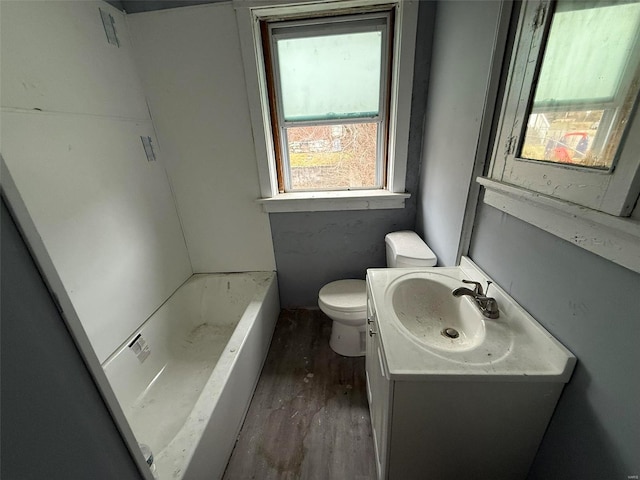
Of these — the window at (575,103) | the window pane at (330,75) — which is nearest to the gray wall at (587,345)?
the window at (575,103)

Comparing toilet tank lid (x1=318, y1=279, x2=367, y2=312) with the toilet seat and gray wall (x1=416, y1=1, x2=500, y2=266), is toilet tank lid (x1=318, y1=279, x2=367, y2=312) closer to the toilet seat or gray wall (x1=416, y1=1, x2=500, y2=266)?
the toilet seat

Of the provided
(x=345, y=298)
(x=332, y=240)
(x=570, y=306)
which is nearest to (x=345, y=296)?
(x=345, y=298)

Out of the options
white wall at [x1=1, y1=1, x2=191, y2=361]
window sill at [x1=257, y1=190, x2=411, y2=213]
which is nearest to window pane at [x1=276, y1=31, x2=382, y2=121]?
window sill at [x1=257, y1=190, x2=411, y2=213]

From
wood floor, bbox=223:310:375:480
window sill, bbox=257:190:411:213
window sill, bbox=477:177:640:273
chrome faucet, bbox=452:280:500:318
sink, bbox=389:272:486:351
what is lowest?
wood floor, bbox=223:310:375:480

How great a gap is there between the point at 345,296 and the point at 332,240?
46 cm

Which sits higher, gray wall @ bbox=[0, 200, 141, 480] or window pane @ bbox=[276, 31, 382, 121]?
window pane @ bbox=[276, 31, 382, 121]

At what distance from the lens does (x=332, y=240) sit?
1910 millimetres

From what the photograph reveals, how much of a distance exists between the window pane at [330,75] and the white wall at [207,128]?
31 cm

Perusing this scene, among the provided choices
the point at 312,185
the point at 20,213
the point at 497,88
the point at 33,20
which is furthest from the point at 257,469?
the point at 33,20

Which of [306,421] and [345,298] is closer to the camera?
[306,421]

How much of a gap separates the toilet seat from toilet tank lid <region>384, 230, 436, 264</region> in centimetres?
36

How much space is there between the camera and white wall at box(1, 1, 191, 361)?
989mm

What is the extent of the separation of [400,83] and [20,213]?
1.70 meters

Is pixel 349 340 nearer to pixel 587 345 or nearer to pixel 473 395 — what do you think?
pixel 473 395
